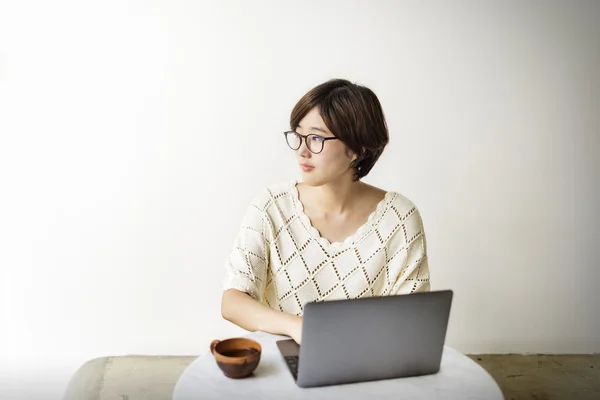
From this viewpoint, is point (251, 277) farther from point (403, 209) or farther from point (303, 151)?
point (403, 209)

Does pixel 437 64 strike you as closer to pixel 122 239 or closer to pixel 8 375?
pixel 122 239

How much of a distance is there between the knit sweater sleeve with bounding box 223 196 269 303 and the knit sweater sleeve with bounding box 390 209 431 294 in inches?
15.2

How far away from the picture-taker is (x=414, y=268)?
66.9 inches

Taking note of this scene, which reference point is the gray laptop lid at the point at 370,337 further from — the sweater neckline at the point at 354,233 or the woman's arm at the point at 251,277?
the sweater neckline at the point at 354,233

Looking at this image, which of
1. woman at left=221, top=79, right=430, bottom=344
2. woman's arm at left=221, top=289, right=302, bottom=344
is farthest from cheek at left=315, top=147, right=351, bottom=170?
woman's arm at left=221, top=289, right=302, bottom=344

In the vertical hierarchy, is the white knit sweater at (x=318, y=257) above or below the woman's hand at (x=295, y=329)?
above

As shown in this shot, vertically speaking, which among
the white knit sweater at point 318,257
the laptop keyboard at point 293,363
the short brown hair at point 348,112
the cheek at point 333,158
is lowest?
the laptop keyboard at point 293,363

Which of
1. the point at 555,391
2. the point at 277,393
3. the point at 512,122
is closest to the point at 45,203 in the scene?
the point at 277,393

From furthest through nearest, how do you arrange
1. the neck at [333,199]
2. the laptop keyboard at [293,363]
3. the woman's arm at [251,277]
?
the neck at [333,199], the woman's arm at [251,277], the laptop keyboard at [293,363]

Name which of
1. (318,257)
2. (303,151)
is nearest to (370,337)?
(318,257)

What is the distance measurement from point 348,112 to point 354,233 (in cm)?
35

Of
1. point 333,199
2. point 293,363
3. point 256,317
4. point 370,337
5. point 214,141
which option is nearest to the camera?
point 370,337

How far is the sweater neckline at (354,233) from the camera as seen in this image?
169cm

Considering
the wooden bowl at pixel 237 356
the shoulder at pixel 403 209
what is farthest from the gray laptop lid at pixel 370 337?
the shoulder at pixel 403 209
